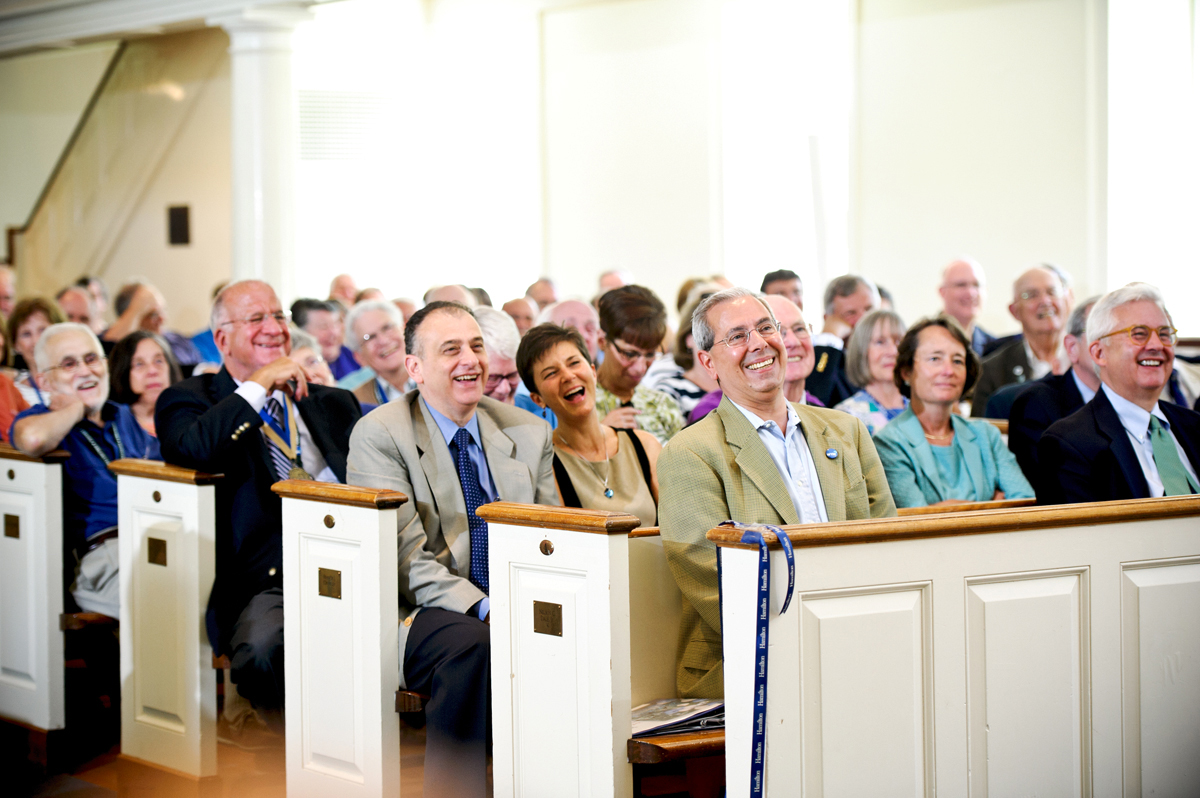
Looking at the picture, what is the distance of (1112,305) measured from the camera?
331cm

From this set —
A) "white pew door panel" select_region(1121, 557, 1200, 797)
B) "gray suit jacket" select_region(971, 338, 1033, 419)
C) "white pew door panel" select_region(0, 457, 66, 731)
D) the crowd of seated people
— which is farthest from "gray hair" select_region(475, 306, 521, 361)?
"gray suit jacket" select_region(971, 338, 1033, 419)

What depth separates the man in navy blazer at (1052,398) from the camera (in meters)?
3.94

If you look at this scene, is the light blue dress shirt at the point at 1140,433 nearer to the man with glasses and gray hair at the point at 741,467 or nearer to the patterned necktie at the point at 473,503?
the man with glasses and gray hair at the point at 741,467

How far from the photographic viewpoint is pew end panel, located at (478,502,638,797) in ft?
7.94

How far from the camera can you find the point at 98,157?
11398 millimetres

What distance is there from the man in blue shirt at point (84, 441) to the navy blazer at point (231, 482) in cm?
63

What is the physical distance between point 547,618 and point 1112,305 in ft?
6.02

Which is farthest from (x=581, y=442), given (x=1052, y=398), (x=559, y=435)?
(x=1052, y=398)

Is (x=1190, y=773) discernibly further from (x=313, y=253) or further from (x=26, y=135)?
(x=26, y=135)

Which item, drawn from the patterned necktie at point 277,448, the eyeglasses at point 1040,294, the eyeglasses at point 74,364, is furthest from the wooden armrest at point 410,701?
the eyeglasses at point 1040,294

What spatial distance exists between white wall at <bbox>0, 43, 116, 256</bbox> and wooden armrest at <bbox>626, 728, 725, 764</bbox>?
35.1 feet

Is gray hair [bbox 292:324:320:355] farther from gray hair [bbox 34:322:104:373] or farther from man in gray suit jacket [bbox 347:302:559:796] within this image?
man in gray suit jacket [bbox 347:302:559:796]

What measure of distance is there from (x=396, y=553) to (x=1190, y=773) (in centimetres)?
182

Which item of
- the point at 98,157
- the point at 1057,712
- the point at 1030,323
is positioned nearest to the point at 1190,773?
the point at 1057,712
